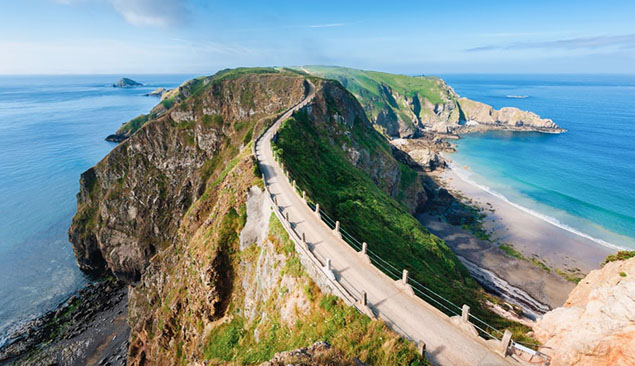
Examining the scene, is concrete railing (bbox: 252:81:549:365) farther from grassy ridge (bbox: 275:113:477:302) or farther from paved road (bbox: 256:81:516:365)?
grassy ridge (bbox: 275:113:477:302)

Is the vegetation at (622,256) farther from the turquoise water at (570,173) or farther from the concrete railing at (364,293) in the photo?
the turquoise water at (570,173)

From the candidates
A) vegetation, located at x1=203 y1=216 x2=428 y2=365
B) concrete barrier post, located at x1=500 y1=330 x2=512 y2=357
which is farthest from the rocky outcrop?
concrete barrier post, located at x1=500 y1=330 x2=512 y2=357

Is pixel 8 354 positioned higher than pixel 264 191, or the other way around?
pixel 264 191

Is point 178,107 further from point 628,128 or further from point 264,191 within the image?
point 628,128

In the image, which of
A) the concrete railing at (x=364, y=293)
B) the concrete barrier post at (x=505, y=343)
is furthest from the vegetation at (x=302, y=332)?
the concrete barrier post at (x=505, y=343)

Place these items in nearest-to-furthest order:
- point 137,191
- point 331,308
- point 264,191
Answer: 1. point 331,308
2. point 264,191
3. point 137,191

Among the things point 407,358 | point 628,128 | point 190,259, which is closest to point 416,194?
point 190,259

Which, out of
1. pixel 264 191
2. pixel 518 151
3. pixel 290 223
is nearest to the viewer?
pixel 290 223
